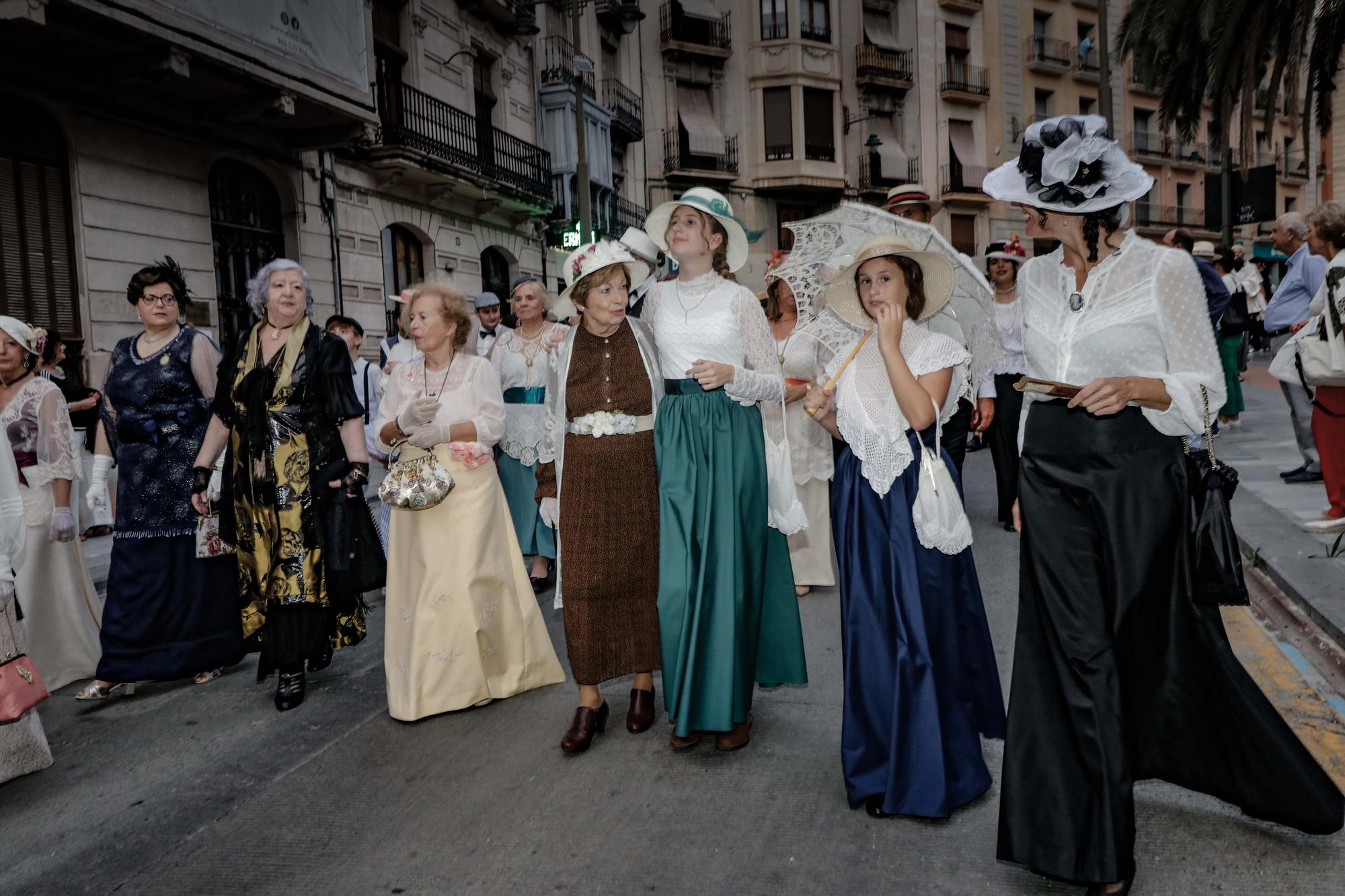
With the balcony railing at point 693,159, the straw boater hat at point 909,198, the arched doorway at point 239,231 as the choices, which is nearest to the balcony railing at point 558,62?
the balcony railing at point 693,159

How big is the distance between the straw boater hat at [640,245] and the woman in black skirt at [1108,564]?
171 cm

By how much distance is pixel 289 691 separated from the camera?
4672mm

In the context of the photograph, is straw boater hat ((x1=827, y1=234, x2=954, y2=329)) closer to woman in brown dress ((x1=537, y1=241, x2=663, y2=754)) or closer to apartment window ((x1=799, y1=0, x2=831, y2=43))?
woman in brown dress ((x1=537, y1=241, x2=663, y2=754))

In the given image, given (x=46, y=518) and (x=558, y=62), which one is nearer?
(x=46, y=518)

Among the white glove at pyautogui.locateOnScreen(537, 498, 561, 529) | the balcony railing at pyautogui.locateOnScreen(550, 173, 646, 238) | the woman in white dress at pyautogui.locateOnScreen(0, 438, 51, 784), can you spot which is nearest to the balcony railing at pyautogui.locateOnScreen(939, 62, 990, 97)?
the balcony railing at pyautogui.locateOnScreen(550, 173, 646, 238)

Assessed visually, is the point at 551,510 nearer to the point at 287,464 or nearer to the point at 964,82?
the point at 287,464

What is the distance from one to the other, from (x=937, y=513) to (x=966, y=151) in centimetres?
3688

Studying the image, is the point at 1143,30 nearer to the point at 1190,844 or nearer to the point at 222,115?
the point at 222,115

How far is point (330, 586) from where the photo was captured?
4816 mm

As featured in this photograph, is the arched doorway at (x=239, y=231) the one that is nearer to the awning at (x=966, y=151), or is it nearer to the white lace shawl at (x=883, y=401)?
the white lace shawl at (x=883, y=401)

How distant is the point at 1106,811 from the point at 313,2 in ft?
44.6

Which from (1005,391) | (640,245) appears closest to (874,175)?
(1005,391)

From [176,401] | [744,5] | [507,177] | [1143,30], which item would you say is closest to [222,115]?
[507,177]

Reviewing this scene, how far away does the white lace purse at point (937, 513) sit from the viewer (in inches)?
126
